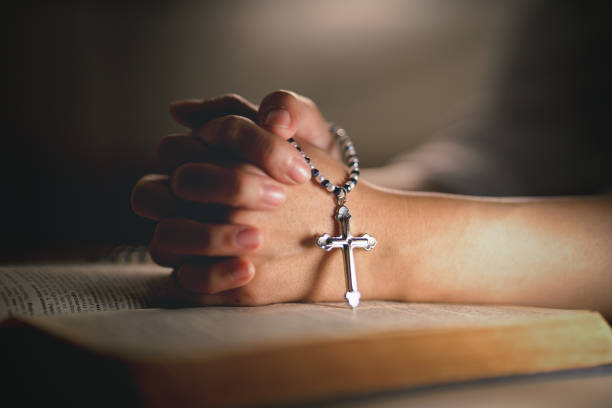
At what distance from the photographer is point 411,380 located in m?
0.38

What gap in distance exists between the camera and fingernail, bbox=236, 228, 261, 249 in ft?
1.94

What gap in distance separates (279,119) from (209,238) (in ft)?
0.59

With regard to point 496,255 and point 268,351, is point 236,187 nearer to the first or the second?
point 268,351

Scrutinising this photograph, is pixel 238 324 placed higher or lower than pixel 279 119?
lower

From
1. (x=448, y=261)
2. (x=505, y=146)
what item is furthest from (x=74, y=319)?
(x=505, y=146)

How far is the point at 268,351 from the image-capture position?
A: 13.8 inches

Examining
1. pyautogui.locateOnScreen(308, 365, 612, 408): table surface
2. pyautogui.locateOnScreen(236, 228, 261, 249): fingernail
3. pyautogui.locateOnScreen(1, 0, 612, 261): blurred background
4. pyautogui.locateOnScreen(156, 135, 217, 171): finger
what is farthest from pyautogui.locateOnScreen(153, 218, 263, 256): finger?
pyautogui.locateOnScreen(1, 0, 612, 261): blurred background

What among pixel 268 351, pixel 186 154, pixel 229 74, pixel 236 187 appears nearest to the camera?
pixel 268 351

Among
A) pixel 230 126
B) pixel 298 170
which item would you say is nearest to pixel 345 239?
pixel 298 170

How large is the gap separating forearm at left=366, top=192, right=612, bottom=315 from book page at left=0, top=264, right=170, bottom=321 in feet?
1.12

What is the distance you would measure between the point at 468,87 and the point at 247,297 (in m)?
1.93

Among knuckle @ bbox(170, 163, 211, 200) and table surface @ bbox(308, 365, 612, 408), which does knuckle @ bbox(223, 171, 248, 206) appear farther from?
table surface @ bbox(308, 365, 612, 408)

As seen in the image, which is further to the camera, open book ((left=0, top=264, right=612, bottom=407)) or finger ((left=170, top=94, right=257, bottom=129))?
finger ((left=170, top=94, right=257, bottom=129))

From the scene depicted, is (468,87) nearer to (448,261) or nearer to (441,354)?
(448,261)
